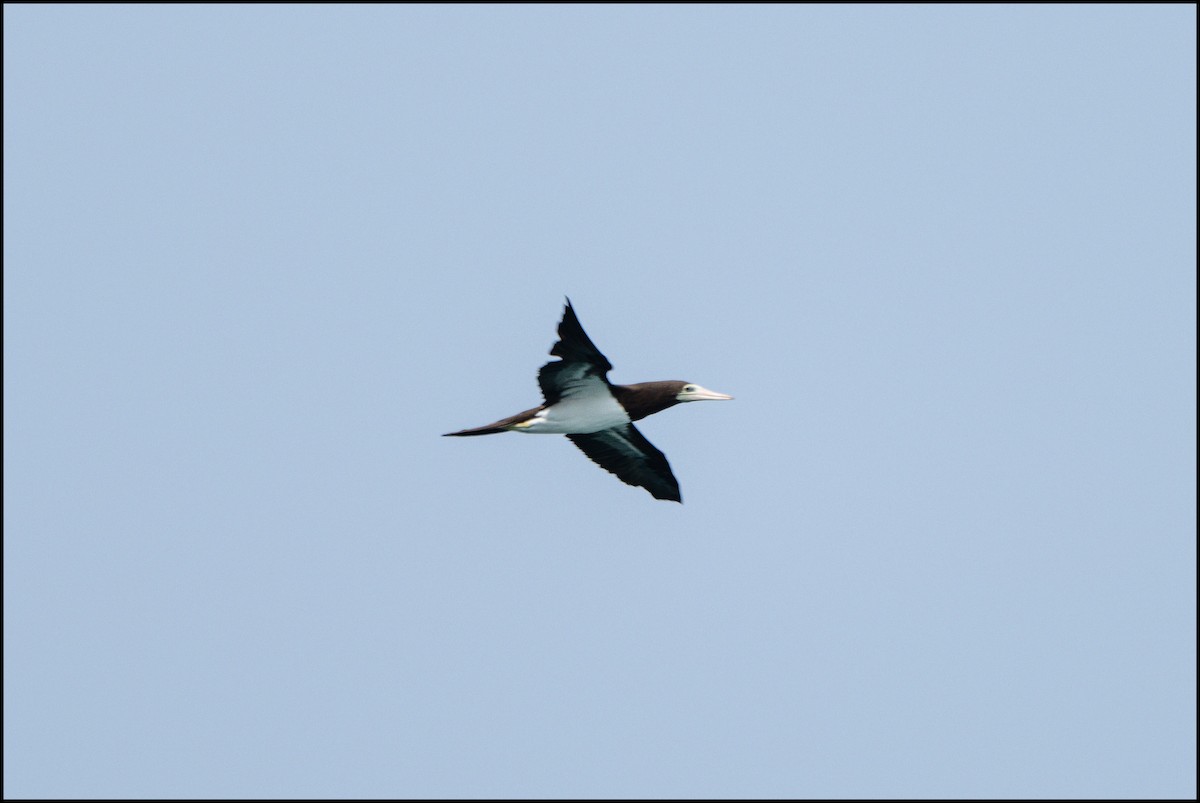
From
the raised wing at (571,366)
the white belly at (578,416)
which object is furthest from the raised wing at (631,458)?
the raised wing at (571,366)

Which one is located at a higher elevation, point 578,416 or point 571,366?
point 571,366

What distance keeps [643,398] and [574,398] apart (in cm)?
115

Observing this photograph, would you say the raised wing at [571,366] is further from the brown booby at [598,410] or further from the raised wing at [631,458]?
the raised wing at [631,458]

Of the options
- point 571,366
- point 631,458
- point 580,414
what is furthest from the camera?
point 631,458

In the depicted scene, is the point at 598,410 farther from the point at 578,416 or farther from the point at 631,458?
the point at 631,458

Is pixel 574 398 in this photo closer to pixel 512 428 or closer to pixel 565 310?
pixel 512 428

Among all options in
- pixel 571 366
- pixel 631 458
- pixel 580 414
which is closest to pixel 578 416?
pixel 580 414

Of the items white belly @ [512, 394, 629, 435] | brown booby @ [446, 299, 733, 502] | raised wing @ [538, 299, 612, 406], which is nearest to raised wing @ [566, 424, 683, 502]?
brown booby @ [446, 299, 733, 502]

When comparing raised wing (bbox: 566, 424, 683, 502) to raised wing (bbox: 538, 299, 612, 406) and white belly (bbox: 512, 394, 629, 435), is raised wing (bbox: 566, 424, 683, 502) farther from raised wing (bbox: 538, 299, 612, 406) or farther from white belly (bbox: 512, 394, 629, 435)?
raised wing (bbox: 538, 299, 612, 406)

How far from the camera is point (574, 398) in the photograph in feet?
78.3

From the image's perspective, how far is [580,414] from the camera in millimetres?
24109

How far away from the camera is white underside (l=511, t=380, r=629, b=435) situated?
2388 cm

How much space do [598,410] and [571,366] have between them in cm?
145

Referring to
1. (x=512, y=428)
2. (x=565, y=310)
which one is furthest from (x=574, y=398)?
(x=565, y=310)
